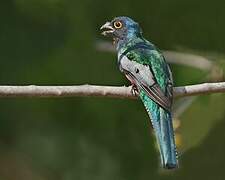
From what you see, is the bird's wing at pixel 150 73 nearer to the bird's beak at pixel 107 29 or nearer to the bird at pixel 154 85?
the bird at pixel 154 85

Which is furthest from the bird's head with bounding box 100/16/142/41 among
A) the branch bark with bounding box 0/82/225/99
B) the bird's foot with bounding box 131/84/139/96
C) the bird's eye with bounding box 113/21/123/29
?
the branch bark with bounding box 0/82/225/99

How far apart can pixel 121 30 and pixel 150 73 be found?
2.49 ft

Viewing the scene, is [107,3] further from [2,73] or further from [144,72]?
[144,72]

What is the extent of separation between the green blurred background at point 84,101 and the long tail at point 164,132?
6.08ft

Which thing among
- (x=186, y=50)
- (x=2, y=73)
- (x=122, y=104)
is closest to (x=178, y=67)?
(x=186, y=50)

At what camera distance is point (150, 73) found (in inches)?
209

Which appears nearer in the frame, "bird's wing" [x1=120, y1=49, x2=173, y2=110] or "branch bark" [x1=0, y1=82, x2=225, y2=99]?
"branch bark" [x1=0, y1=82, x2=225, y2=99]

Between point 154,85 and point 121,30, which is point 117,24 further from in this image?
point 154,85

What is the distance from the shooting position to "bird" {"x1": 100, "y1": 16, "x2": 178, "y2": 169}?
4.95 meters

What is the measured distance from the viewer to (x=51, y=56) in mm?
7535

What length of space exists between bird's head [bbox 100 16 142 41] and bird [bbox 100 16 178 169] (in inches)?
2.7

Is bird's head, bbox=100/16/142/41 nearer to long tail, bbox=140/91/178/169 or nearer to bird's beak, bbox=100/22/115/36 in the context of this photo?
bird's beak, bbox=100/22/115/36

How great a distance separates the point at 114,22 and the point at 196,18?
1273 mm

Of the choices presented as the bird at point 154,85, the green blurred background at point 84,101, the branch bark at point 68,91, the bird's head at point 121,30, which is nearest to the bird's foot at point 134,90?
the bird at point 154,85
